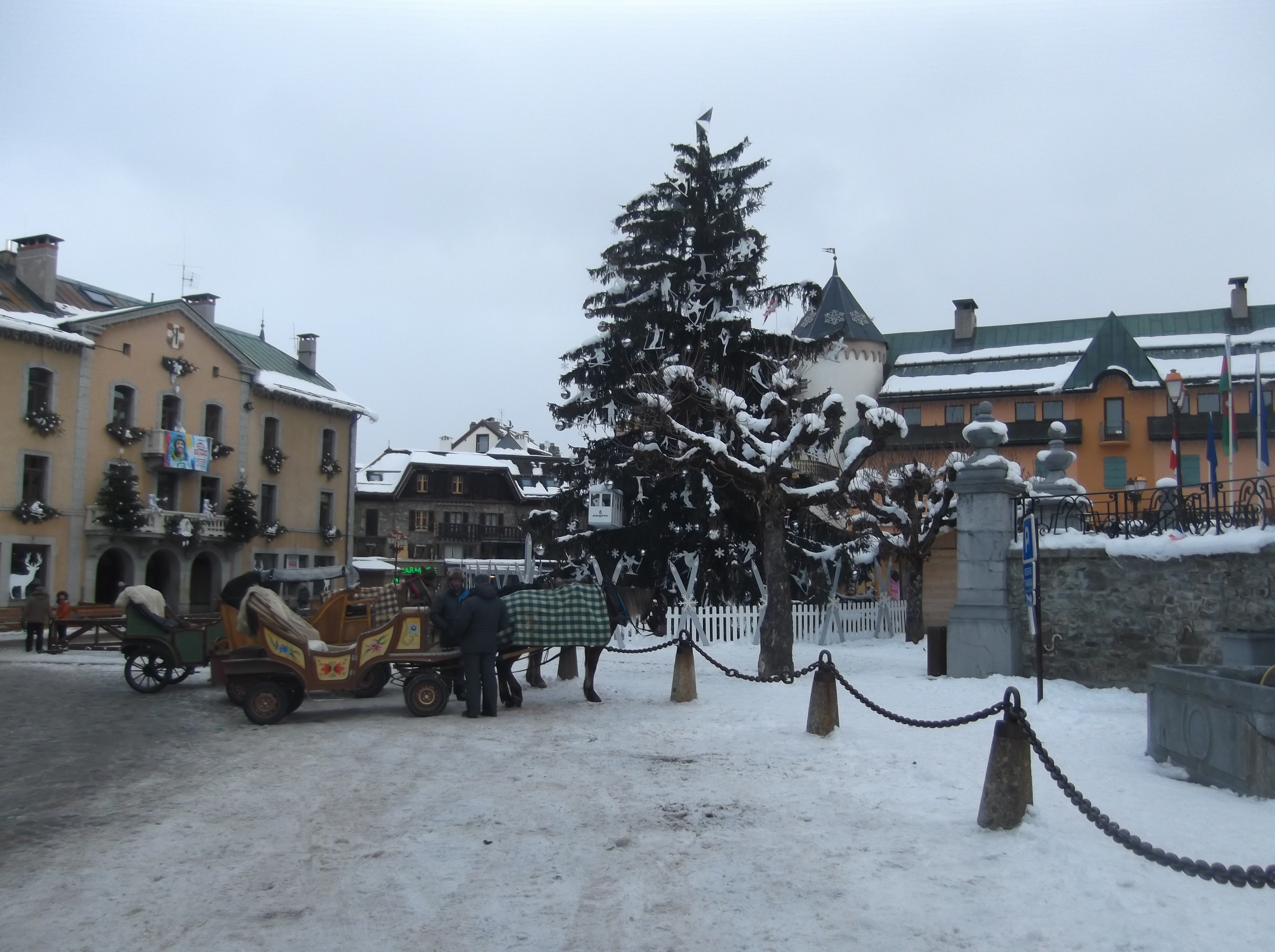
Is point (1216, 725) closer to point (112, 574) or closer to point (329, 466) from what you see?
point (112, 574)

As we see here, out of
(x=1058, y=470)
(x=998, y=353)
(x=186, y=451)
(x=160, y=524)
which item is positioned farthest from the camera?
(x=998, y=353)

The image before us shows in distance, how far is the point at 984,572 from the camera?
1552cm

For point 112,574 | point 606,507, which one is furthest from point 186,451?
point 606,507

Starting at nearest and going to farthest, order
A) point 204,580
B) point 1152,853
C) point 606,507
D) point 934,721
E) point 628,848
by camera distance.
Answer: point 1152,853 → point 628,848 → point 934,721 → point 606,507 → point 204,580

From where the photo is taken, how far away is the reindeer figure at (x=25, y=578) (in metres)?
31.5

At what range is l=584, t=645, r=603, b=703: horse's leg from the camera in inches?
547

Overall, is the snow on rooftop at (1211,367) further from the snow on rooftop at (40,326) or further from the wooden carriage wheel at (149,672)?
the snow on rooftop at (40,326)

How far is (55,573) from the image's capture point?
108 feet

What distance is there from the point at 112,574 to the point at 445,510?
91.7 feet

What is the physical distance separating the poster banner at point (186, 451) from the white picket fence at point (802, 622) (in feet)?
72.5

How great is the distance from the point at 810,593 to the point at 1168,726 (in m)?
20.0

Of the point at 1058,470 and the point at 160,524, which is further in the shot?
the point at 160,524

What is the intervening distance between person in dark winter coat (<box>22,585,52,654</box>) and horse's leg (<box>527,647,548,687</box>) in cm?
1419

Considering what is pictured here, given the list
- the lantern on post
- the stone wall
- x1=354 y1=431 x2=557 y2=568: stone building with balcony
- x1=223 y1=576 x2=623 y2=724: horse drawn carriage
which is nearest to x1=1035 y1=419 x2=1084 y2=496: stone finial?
the stone wall
